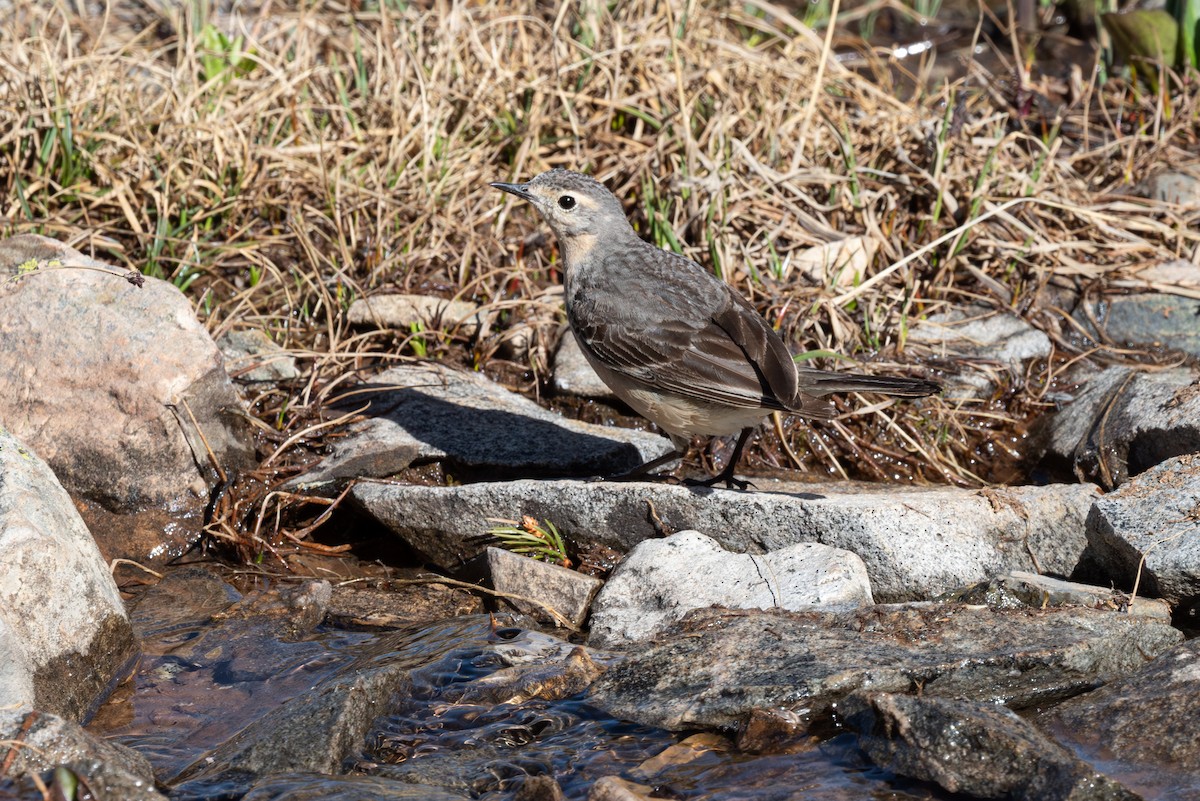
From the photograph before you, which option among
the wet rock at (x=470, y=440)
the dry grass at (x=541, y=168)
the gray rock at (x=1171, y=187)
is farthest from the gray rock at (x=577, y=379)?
the gray rock at (x=1171, y=187)

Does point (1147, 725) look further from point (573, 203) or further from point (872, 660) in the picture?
point (573, 203)

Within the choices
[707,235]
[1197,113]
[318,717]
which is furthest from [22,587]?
Result: [1197,113]

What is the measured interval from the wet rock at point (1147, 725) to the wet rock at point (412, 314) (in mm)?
4193

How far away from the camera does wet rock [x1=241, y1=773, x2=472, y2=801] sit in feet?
12.6

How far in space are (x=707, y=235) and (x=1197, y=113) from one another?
399 cm

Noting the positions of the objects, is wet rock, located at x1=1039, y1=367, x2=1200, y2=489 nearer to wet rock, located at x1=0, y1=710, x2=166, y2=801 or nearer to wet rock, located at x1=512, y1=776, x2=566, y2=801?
wet rock, located at x1=512, y1=776, x2=566, y2=801

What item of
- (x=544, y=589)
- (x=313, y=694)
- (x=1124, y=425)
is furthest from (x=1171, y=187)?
(x=313, y=694)

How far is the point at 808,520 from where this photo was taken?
5336mm

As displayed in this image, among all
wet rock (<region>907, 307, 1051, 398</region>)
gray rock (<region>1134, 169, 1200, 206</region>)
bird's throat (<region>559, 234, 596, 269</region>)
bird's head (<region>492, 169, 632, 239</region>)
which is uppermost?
gray rock (<region>1134, 169, 1200, 206</region>)

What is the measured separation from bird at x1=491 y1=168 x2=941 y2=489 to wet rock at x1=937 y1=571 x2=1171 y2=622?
86 cm

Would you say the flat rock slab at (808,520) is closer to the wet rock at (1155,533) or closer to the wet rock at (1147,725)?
the wet rock at (1155,533)

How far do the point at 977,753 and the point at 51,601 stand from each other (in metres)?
3.19

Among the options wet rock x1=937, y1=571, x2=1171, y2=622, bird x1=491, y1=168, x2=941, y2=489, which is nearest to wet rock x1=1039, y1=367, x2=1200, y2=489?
wet rock x1=937, y1=571, x2=1171, y2=622

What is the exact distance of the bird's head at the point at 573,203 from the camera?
6.51 m
